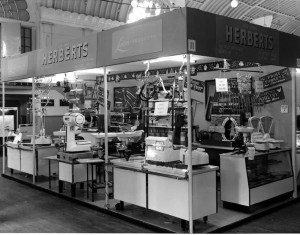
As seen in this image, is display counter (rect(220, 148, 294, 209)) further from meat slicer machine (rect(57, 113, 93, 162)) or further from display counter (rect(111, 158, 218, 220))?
meat slicer machine (rect(57, 113, 93, 162))

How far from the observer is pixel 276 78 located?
664cm

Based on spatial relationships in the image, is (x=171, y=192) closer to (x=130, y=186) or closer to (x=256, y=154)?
(x=130, y=186)

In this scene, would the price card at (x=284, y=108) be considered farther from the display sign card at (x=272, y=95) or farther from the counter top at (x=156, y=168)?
the counter top at (x=156, y=168)

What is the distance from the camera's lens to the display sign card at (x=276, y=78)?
6457 mm

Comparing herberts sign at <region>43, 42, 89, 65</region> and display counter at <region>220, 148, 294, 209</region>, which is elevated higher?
herberts sign at <region>43, 42, 89, 65</region>

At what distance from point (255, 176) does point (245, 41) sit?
211 cm

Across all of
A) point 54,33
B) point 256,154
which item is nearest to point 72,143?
point 256,154

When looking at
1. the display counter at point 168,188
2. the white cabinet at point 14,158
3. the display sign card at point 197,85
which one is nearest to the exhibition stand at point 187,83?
the display counter at point 168,188

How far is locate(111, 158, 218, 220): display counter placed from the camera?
4.32 metres

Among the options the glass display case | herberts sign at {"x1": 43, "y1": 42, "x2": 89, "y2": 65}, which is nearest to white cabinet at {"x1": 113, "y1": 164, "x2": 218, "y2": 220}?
the glass display case

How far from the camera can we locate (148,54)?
4387mm

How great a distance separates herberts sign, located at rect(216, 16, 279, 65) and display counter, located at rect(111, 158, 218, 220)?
1487 millimetres

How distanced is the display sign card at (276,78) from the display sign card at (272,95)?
113 millimetres

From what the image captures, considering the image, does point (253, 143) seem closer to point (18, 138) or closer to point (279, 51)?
point (279, 51)
